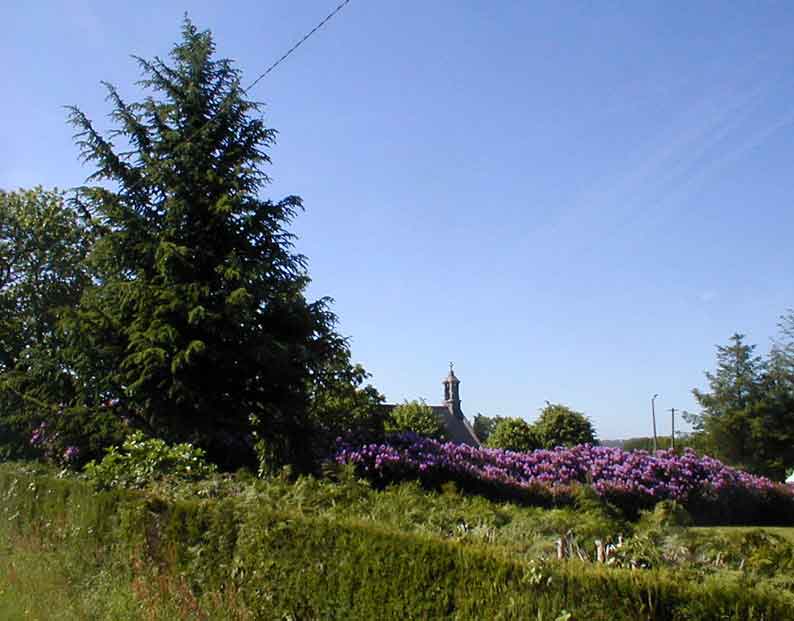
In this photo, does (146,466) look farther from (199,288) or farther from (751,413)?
(751,413)

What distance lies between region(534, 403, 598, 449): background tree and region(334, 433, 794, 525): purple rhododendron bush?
32.5 feet

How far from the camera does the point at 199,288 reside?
13180 millimetres

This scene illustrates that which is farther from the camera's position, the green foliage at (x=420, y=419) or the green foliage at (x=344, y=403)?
the green foliage at (x=420, y=419)

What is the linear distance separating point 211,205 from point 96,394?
4130 millimetres

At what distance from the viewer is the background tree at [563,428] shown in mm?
28234

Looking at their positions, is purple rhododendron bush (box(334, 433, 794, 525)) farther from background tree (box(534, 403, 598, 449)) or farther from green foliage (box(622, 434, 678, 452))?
green foliage (box(622, 434, 678, 452))

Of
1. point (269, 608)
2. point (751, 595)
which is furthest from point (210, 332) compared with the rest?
point (751, 595)

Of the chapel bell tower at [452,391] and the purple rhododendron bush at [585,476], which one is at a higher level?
the chapel bell tower at [452,391]

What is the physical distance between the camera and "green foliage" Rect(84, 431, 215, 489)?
803cm

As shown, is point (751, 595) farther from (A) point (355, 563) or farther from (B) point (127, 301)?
(B) point (127, 301)

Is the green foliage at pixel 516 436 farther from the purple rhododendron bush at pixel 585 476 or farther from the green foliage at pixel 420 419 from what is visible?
the purple rhododendron bush at pixel 585 476

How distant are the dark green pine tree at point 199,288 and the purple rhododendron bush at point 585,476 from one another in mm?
1968

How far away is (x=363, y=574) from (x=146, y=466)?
4.95 meters

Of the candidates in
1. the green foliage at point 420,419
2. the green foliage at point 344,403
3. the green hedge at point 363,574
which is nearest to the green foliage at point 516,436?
the green foliage at point 420,419
